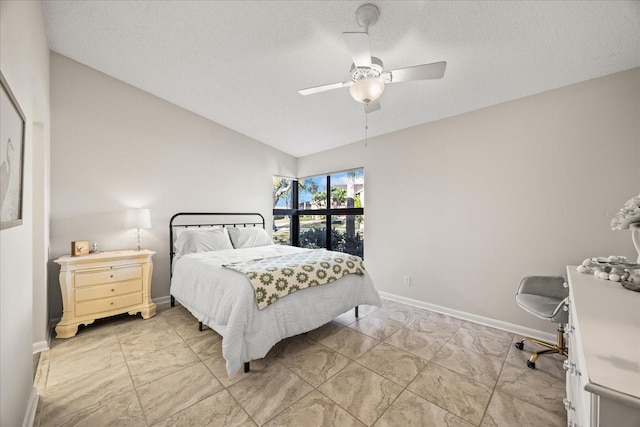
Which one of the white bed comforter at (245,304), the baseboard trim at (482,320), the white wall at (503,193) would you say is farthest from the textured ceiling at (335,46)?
the baseboard trim at (482,320)

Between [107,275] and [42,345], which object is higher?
[107,275]

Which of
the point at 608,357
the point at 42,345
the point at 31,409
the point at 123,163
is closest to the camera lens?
the point at 608,357

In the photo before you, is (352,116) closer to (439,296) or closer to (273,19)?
(273,19)

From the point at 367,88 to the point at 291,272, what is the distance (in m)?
1.57

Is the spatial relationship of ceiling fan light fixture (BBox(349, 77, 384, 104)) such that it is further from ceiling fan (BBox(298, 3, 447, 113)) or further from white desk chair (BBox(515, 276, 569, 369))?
white desk chair (BBox(515, 276, 569, 369))

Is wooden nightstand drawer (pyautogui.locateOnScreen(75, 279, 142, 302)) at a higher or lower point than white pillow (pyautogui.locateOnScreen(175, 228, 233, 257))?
lower

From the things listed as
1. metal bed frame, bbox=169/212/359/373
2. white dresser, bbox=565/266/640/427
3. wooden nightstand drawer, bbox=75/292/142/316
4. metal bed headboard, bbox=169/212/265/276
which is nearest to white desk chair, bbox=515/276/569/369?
white dresser, bbox=565/266/640/427

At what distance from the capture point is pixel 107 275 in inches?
104

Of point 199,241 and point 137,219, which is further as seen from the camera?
point 199,241

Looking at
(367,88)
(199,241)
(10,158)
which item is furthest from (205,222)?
(367,88)

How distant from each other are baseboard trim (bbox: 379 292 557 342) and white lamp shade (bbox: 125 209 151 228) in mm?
3346

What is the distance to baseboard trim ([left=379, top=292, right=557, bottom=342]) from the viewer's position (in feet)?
7.96

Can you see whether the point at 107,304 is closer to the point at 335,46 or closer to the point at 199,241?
the point at 199,241

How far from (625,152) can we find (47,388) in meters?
4.76
